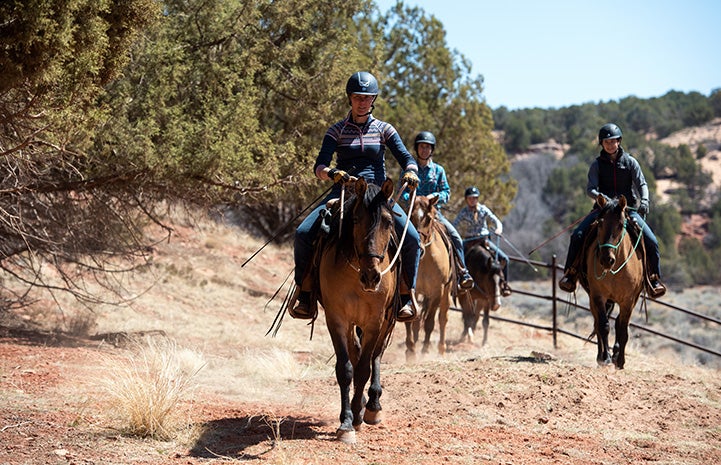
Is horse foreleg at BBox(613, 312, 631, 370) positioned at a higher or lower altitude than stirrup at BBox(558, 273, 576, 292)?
lower

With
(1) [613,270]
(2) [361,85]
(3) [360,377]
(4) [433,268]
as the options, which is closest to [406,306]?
(3) [360,377]

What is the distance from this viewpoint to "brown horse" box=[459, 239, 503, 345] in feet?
56.5

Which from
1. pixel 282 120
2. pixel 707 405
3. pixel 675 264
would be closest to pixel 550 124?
pixel 675 264

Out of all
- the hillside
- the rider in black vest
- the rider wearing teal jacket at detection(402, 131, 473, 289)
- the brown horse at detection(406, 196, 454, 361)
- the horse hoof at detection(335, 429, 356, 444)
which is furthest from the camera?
the rider wearing teal jacket at detection(402, 131, 473, 289)

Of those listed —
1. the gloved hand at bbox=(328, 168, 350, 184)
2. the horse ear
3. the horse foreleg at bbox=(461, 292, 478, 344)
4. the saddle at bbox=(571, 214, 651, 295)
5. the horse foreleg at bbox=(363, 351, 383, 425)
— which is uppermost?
the gloved hand at bbox=(328, 168, 350, 184)

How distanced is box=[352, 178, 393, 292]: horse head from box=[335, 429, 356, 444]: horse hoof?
131cm

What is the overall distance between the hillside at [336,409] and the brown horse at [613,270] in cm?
70

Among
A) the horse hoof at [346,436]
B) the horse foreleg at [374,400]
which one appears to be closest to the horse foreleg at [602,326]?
the horse foreleg at [374,400]

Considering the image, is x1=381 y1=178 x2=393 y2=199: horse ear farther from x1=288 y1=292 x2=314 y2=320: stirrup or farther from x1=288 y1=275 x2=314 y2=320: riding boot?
x1=288 y1=292 x2=314 y2=320: stirrup

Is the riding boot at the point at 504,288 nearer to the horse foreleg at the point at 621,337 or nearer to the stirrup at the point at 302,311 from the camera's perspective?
the horse foreleg at the point at 621,337

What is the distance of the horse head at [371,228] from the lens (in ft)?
22.9

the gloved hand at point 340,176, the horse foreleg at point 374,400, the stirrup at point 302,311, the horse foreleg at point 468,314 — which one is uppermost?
the gloved hand at point 340,176

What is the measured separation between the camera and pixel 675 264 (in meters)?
50.5

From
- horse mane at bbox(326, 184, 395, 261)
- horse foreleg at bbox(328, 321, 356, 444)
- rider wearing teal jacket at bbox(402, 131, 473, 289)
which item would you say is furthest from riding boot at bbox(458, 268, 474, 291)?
horse foreleg at bbox(328, 321, 356, 444)
